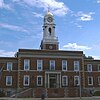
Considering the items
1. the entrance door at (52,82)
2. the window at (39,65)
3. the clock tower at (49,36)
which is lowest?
the entrance door at (52,82)

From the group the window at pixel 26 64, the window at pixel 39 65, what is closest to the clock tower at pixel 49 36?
the window at pixel 39 65

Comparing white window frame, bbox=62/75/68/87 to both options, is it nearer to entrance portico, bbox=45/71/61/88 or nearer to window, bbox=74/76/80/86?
entrance portico, bbox=45/71/61/88

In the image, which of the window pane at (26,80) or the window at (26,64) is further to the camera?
the window at (26,64)

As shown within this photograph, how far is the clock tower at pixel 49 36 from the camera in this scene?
78375 mm

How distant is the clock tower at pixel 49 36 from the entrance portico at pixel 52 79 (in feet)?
34.6

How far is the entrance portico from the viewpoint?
68.8 m

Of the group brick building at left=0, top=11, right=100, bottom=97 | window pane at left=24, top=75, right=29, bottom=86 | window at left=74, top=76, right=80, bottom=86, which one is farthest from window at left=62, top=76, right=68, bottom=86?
window pane at left=24, top=75, right=29, bottom=86

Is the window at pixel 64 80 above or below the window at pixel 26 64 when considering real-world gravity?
below

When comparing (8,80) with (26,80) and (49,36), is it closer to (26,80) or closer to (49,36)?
(26,80)

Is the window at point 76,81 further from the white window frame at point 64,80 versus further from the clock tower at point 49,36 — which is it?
the clock tower at point 49,36

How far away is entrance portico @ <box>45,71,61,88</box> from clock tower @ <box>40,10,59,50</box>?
10.5 metres

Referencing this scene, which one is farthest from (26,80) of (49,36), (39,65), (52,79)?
(49,36)

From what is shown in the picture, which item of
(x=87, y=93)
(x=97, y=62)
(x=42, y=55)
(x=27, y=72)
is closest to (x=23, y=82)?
(x=27, y=72)

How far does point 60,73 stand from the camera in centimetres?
6969
